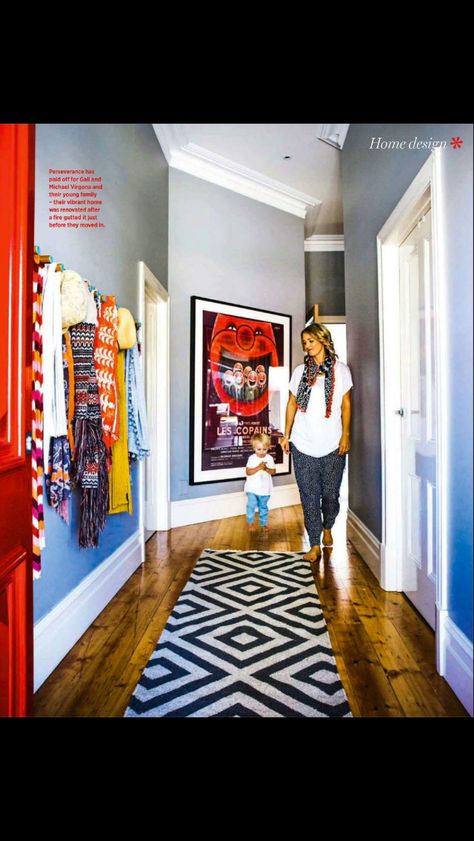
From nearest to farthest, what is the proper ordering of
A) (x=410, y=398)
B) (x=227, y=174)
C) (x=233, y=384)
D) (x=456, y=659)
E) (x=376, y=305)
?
1. (x=456, y=659)
2. (x=410, y=398)
3. (x=376, y=305)
4. (x=227, y=174)
5. (x=233, y=384)

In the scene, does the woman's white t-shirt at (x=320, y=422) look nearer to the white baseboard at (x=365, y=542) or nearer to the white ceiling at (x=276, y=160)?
the white baseboard at (x=365, y=542)

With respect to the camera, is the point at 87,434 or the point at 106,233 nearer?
the point at 87,434

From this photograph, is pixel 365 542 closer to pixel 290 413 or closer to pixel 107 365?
pixel 290 413

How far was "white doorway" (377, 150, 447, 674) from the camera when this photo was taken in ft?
5.00

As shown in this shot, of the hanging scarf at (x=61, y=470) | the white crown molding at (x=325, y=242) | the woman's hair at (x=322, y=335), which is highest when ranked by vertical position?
the white crown molding at (x=325, y=242)

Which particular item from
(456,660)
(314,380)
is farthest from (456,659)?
(314,380)

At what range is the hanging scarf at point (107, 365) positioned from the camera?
1657mm

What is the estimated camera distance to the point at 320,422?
244cm

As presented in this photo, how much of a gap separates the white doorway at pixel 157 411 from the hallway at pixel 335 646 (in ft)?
1.71

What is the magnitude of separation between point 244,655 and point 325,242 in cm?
409

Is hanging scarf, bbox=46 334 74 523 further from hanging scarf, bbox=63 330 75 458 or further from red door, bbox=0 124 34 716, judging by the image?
red door, bbox=0 124 34 716

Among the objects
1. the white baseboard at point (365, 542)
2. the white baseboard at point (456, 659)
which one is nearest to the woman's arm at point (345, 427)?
the white baseboard at point (365, 542)
